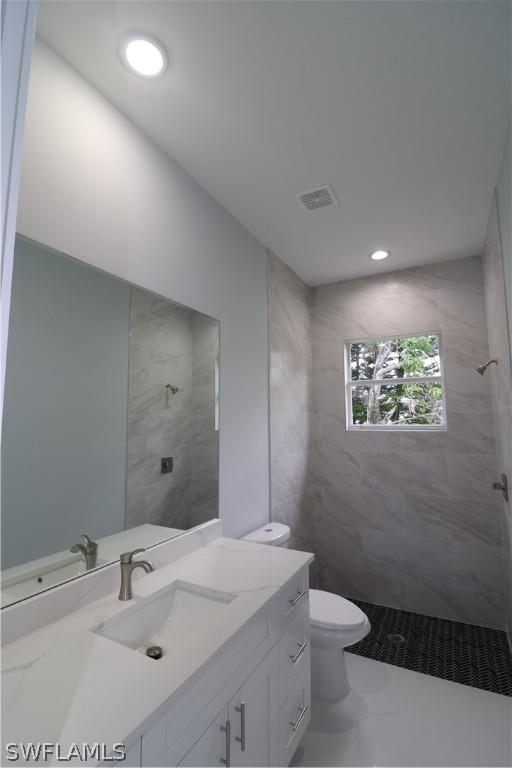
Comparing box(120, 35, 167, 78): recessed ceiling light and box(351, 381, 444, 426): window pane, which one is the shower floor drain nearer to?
box(351, 381, 444, 426): window pane

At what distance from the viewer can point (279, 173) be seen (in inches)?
74.9

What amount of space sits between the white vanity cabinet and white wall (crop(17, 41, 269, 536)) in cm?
68

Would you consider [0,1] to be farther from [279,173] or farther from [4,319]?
[279,173]

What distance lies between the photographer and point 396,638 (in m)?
2.52

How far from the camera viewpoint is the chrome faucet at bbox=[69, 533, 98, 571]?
1.27m

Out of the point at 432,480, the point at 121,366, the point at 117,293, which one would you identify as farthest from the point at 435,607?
the point at 117,293

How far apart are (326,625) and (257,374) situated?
4.70 ft

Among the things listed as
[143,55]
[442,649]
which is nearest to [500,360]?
Answer: [442,649]

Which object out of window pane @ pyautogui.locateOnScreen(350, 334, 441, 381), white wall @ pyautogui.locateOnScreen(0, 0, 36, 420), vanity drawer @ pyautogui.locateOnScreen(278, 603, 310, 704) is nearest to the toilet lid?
vanity drawer @ pyautogui.locateOnScreen(278, 603, 310, 704)

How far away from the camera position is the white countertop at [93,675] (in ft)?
2.36

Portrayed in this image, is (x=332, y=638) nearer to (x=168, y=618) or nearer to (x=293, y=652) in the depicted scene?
(x=293, y=652)

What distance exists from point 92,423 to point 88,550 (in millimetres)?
438

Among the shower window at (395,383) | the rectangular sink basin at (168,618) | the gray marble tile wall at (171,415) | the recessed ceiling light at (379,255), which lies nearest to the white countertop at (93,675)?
the rectangular sink basin at (168,618)

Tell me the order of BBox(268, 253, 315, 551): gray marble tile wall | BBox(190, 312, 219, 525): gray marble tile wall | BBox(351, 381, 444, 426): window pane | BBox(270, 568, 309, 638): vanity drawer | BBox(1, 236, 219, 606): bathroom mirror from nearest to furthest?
BBox(1, 236, 219, 606): bathroom mirror, BBox(270, 568, 309, 638): vanity drawer, BBox(190, 312, 219, 525): gray marble tile wall, BBox(268, 253, 315, 551): gray marble tile wall, BBox(351, 381, 444, 426): window pane
